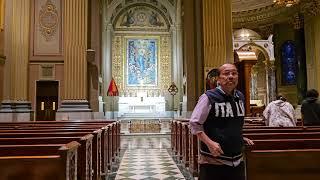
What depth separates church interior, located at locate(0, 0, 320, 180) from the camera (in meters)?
3.22

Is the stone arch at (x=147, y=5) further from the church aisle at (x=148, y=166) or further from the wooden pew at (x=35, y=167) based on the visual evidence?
the wooden pew at (x=35, y=167)

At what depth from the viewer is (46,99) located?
1294cm

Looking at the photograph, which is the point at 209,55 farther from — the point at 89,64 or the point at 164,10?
the point at 164,10

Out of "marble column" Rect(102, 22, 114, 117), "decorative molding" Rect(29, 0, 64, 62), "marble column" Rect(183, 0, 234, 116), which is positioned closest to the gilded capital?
"marble column" Rect(183, 0, 234, 116)

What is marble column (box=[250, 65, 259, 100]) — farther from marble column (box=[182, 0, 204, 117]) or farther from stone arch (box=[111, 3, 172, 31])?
marble column (box=[182, 0, 204, 117])

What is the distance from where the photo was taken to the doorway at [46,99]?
12.9 m

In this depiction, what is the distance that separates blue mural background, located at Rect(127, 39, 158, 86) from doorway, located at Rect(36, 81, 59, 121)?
35.6ft

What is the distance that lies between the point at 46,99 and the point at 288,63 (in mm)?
14749

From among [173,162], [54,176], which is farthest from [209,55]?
[54,176]

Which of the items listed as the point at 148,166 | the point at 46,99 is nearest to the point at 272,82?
the point at 46,99

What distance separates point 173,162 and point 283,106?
2731 mm

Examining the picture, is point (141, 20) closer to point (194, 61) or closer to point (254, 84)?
point (254, 84)

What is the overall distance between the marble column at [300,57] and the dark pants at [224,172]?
52.3ft

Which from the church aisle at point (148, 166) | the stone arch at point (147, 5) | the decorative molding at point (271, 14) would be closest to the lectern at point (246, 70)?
the church aisle at point (148, 166)
